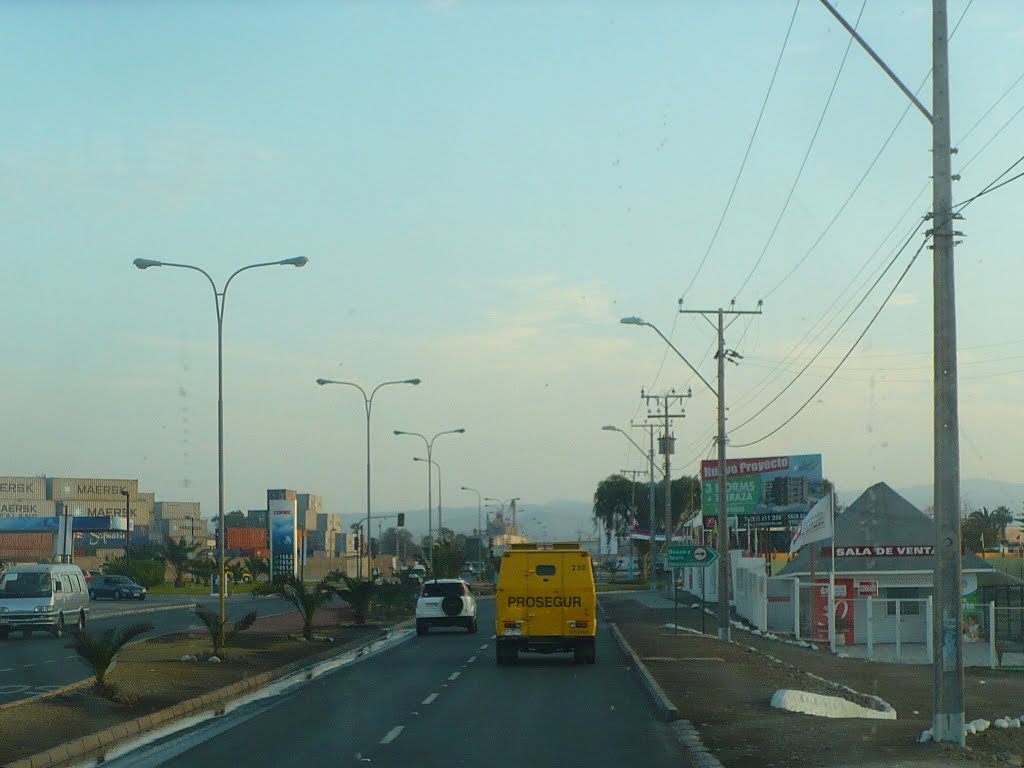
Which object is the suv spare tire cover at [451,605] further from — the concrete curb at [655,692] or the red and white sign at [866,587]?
the red and white sign at [866,587]

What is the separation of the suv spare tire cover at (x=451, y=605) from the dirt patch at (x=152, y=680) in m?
2.41

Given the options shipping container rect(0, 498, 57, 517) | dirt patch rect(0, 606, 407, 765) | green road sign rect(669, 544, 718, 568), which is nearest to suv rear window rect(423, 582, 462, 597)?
dirt patch rect(0, 606, 407, 765)

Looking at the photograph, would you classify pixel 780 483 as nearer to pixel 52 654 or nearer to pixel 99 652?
pixel 52 654

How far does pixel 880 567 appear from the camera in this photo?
47.8 m

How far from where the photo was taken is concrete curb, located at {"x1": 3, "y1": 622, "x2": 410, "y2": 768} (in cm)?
1411

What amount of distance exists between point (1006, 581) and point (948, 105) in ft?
115

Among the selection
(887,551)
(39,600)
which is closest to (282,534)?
(887,551)

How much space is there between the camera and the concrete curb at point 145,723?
46.3 ft

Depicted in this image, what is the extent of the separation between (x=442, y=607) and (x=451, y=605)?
0.31 metres

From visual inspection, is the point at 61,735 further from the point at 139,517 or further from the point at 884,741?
the point at 139,517

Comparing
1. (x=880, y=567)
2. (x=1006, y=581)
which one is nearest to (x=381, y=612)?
(x=880, y=567)

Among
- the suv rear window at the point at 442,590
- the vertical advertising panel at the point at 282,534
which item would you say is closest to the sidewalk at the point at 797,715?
the suv rear window at the point at 442,590

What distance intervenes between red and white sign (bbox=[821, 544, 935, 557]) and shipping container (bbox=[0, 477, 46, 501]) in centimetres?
14835

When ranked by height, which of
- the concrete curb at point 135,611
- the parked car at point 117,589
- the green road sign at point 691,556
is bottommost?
the parked car at point 117,589
